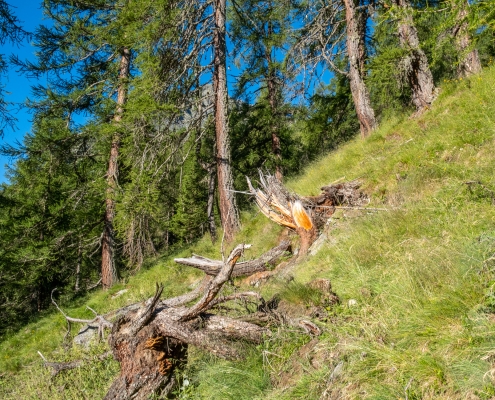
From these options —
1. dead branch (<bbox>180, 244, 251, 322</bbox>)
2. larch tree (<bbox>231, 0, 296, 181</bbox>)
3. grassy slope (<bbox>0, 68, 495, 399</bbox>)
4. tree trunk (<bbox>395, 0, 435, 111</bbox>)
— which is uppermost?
larch tree (<bbox>231, 0, 296, 181</bbox>)

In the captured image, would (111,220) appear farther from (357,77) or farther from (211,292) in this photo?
(211,292)

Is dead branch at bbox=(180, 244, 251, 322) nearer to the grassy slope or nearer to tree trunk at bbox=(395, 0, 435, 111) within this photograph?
the grassy slope

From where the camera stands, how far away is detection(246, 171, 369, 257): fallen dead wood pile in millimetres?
6156

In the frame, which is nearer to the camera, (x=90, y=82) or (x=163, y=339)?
(x=163, y=339)

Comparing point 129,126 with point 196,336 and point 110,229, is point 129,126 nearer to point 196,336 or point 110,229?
point 110,229

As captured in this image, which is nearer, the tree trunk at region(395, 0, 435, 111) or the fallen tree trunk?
the fallen tree trunk

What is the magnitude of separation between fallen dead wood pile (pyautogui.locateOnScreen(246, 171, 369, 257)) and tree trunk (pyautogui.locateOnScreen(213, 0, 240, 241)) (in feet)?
9.40

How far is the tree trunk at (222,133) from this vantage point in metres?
10.1

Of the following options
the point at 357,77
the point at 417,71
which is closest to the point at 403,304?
the point at 417,71

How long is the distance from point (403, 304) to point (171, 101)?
8716mm

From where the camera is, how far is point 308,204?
6.45m

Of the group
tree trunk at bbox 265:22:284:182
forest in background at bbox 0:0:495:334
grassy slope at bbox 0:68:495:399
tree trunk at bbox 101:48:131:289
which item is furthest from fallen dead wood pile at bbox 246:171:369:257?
tree trunk at bbox 265:22:284:182

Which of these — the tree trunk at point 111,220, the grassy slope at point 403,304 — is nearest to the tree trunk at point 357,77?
the grassy slope at point 403,304

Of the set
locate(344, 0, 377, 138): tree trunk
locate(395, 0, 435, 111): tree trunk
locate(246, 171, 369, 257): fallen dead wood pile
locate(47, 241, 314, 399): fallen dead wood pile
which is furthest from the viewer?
locate(344, 0, 377, 138): tree trunk
